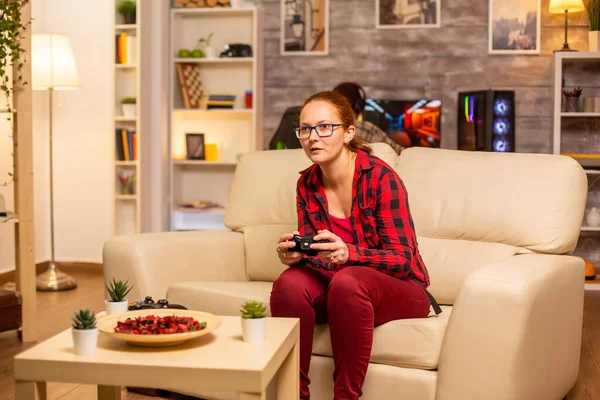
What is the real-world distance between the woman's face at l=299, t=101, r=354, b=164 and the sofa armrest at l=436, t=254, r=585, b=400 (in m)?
0.57

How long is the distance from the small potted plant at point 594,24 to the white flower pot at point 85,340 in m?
4.52

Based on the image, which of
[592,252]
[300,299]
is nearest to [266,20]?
[592,252]

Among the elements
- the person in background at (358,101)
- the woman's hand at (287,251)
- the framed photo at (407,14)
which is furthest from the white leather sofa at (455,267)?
the framed photo at (407,14)

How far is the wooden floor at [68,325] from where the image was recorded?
2.91m

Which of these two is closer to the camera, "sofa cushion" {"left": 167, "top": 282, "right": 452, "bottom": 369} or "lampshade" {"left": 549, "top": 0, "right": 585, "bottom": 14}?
"sofa cushion" {"left": 167, "top": 282, "right": 452, "bottom": 369}

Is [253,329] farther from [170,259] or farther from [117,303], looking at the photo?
[170,259]

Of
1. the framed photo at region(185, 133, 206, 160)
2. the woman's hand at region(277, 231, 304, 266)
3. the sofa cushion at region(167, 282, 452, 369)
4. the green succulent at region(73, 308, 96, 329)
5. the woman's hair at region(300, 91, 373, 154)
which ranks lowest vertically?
the sofa cushion at region(167, 282, 452, 369)

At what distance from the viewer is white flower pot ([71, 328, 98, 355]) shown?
1.79 meters

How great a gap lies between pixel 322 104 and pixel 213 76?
12.3 ft

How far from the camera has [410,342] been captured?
2.33 meters

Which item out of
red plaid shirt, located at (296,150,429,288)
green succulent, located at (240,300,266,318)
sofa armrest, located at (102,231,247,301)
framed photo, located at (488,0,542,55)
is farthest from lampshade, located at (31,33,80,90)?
green succulent, located at (240,300,266,318)

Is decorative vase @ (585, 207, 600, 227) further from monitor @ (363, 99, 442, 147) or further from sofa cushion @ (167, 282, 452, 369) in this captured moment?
sofa cushion @ (167, 282, 452, 369)

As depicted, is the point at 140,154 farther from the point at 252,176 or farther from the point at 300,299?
the point at 300,299

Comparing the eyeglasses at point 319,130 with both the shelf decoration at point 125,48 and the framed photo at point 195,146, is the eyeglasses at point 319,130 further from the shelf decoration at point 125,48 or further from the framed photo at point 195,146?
the framed photo at point 195,146
